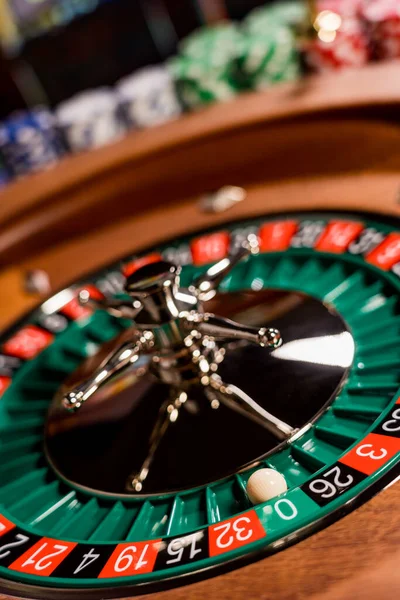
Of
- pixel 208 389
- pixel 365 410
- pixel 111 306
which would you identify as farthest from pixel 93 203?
pixel 365 410

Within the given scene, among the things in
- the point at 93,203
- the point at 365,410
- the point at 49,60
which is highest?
the point at 49,60

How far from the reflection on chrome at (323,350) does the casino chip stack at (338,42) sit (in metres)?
1.40

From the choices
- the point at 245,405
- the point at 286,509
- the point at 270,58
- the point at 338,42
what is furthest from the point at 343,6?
the point at 286,509

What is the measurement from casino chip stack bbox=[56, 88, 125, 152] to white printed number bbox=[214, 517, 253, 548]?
6.57 feet

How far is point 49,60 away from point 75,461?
427cm

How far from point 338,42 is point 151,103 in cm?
82

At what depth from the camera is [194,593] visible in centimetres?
102

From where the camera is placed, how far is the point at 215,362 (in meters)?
1.49

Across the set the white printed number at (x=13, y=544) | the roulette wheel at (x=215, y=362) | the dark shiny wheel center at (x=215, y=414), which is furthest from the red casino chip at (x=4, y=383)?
the white printed number at (x=13, y=544)

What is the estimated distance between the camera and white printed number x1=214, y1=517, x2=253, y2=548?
1.07 meters

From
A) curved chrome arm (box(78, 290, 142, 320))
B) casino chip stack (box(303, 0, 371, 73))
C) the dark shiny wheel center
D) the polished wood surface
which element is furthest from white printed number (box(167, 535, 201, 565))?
casino chip stack (box(303, 0, 371, 73))

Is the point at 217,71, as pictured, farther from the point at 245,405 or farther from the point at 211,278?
the point at 245,405

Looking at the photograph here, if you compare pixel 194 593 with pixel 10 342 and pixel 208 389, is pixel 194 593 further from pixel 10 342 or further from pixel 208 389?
pixel 10 342

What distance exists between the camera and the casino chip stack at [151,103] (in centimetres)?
279
